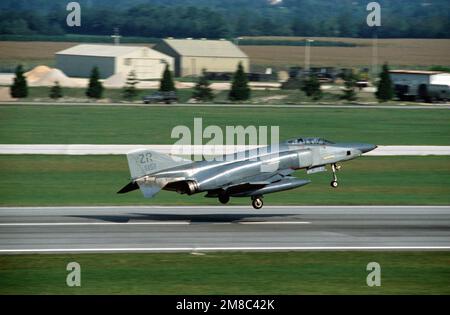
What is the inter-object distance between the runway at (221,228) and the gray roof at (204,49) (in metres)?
96.7

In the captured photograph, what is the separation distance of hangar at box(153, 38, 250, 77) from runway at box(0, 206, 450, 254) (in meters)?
93.9

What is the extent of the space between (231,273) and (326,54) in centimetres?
14048

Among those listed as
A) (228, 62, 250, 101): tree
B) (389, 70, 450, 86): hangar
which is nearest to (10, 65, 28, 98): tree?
(228, 62, 250, 101): tree

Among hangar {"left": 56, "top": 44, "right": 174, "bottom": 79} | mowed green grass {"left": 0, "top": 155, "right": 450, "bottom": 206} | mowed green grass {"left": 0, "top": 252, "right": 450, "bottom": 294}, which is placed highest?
hangar {"left": 56, "top": 44, "right": 174, "bottom": 79}

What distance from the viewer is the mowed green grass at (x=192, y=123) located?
2496 inches

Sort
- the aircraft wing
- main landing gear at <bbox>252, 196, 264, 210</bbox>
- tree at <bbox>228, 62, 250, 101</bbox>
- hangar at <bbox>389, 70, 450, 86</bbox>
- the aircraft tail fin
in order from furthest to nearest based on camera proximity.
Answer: hangar at <bbox>389, 70, 450, 86</bbox> < tree at <bbox>228, 62, 250, 101</bbox> < main landing gear at <bbox>252, 196, 264, 210</bbox> < the aircraft wing < the aircraft tail fin

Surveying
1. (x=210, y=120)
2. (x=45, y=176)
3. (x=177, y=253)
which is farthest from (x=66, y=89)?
(x=177, y=253)

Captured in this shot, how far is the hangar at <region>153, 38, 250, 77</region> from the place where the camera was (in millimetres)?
130000

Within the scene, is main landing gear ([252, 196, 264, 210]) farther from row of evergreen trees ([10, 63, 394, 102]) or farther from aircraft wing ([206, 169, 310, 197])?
row of evergreen trees ([10, 63, 394, 102])

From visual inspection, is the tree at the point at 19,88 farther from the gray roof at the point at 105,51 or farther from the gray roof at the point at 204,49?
the gray roof at the point at 204,49

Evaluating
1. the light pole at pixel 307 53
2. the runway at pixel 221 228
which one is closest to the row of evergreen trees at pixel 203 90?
the light pole at pixel 307 53

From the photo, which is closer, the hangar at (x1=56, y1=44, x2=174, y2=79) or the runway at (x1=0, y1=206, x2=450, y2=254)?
the runway at (x1=0, y1=206, x2=450, y2=254)

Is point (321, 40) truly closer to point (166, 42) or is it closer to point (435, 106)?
point (166, 42)

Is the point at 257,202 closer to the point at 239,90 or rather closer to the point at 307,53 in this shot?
the point at 239,90
